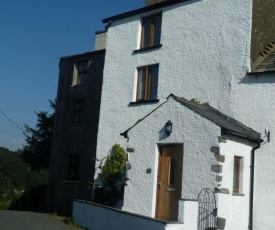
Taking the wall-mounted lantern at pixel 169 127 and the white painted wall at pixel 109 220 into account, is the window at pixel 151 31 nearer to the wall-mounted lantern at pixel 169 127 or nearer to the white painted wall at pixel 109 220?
the wall-mounted lantern at pixel 169 127

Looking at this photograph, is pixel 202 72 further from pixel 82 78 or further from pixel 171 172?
pixel 82 78

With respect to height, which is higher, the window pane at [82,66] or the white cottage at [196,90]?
the window pane at [82,66]

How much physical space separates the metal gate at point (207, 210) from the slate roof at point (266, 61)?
4.98 meters

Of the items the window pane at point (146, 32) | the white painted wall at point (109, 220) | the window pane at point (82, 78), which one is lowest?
the white painted wall at point (109, 220)

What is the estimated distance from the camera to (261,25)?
15.6 meters

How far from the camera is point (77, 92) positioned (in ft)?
72.9

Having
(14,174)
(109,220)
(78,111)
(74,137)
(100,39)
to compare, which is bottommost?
(109,220)

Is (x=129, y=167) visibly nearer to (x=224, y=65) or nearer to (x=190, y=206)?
(x=190, y=206)

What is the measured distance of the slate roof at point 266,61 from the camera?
14.4m

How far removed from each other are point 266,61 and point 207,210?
6200mm

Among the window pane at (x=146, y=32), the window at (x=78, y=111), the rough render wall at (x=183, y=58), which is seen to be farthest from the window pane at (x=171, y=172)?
the window at (x=78, y=111)

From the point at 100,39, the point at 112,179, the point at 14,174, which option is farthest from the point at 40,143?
the point at 112,179

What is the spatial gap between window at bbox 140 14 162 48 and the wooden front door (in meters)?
6.18

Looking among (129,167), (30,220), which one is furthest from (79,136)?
(129,167)
